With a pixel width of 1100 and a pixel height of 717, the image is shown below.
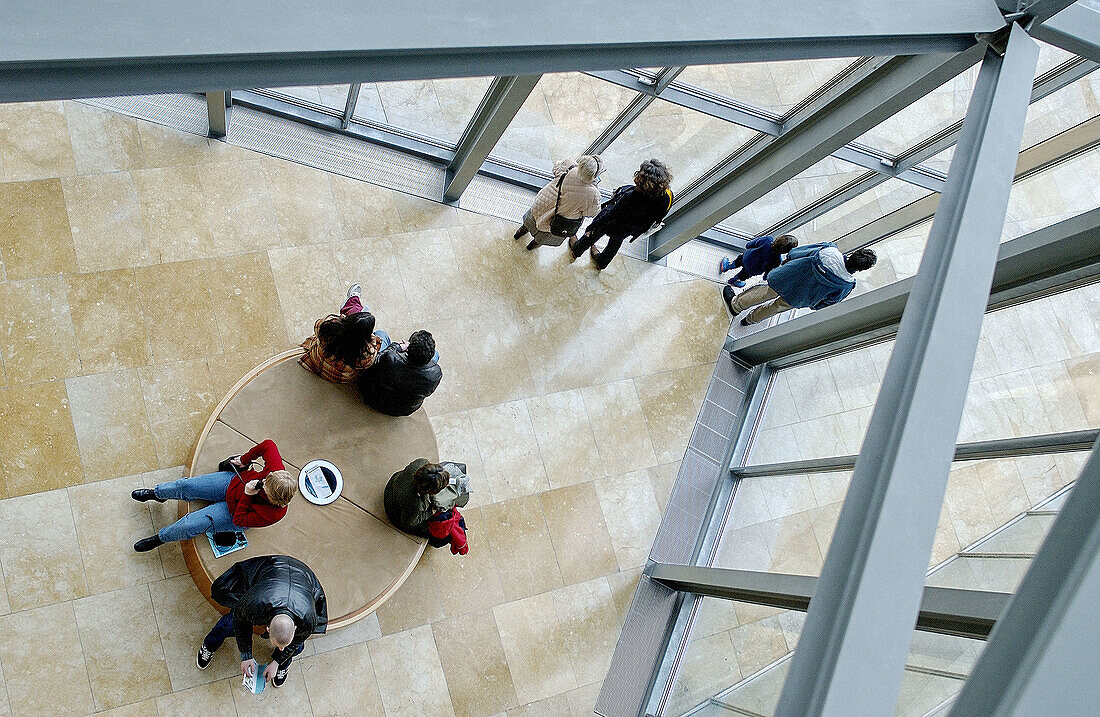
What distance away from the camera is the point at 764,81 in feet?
20.9

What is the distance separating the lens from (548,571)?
23.0 ft

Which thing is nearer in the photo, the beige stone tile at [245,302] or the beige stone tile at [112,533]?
the beige stone tile at [112,533]

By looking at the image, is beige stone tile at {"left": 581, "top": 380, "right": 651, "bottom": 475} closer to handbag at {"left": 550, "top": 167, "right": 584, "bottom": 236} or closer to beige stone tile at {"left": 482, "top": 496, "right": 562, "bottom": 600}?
beige stone tile at {"left": 482, "top": 496, "right": 562, "bottom": 600}

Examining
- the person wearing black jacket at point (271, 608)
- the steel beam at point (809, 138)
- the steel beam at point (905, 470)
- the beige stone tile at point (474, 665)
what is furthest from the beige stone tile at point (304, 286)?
the steel beam at point (905, 470)

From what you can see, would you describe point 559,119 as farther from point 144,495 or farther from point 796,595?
point 144,495

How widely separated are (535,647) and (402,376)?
2.73 m

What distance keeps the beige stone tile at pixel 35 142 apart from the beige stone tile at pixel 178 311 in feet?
3.73

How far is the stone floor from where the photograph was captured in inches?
231

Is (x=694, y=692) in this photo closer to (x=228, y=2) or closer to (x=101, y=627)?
(x=101, y=627)

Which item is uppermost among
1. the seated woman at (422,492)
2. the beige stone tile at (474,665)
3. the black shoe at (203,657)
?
the seated woman at (422,492)

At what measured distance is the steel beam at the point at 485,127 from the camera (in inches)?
245

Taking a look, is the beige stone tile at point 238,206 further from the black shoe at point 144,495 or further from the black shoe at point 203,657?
the black shoe at point 203,657

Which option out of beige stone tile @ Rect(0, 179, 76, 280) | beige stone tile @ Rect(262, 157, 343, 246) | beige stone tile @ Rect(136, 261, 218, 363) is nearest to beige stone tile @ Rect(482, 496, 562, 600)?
beige stone tile @ Rect(136, 261, 218, 363)

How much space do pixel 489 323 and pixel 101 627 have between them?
3.94 m
